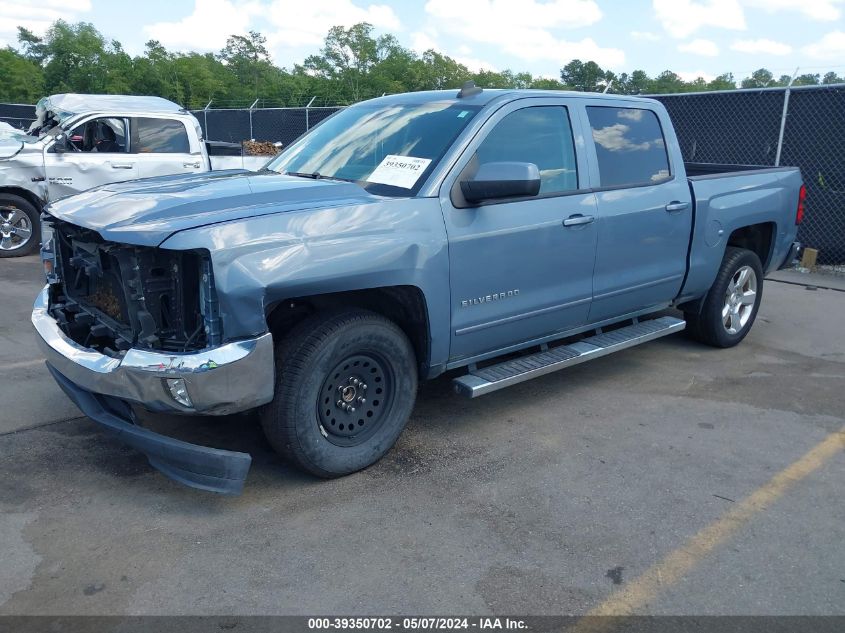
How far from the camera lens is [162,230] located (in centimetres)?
317

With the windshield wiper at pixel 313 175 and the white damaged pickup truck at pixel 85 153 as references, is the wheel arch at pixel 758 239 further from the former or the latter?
the white damaged pickup truck at pixel 85 153

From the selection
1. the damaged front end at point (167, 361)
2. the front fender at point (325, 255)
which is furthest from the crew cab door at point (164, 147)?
the front fender at point (325, 255)

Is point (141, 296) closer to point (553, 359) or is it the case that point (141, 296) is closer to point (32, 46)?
point (553, 359)

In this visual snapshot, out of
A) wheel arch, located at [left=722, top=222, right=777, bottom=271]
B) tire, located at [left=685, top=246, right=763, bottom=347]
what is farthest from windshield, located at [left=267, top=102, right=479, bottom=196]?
wheel arch, located at [left=722, top=222, right=777, bottom=271]

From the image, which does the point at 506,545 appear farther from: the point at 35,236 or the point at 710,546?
the point at 35,236

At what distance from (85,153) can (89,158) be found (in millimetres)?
81

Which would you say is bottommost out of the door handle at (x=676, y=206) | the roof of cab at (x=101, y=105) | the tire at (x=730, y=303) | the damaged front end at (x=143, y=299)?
the tire at (x=730, y=303)

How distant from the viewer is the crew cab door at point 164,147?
10078mm

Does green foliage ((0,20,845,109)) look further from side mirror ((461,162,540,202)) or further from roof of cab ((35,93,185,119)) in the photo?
side mirror ((461,162,540,202))

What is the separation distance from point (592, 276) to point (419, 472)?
5.75 feet

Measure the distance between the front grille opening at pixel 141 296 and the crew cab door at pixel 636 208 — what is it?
261 centimetres

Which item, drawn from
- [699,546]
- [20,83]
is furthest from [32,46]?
[699,546]

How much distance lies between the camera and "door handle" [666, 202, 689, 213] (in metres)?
5.21

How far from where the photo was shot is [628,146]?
511 centimetres
